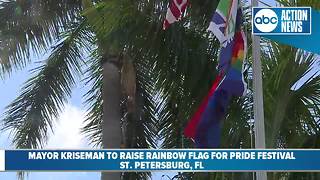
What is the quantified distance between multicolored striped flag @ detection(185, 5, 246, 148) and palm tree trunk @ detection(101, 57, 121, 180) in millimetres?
2531

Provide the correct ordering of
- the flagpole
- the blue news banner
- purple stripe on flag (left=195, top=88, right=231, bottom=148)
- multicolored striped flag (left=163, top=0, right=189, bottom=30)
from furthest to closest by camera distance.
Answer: multicolored striped flag (left=163, top=0, right=189, bottom=30) < purple stripe on flag (left=195, top=88, right=231, bottom=148) < the flagpole < the blue news banner

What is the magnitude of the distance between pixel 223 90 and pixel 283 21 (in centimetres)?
155

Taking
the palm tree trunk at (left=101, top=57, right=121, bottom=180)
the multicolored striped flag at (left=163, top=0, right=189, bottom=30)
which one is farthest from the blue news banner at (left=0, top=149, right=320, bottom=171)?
the palm tree trunk at (left=101, top=57, right=121, bottom=180)

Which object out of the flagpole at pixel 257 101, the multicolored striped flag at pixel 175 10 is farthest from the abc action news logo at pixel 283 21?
the multicolored striped flag at pixel 175 10

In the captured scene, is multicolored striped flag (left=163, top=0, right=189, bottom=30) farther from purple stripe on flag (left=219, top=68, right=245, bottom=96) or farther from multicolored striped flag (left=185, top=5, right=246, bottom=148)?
purple stripe on flag (left=219, top=68, right=245, bottom=96)

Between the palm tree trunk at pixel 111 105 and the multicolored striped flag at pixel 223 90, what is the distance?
253 centimetres

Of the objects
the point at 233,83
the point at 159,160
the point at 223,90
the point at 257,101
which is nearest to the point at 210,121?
the point at 223,90

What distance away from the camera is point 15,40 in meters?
14.1

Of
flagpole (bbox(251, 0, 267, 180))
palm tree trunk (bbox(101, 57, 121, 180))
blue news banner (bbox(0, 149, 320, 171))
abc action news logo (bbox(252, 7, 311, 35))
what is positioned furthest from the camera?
palm tree trunk (bbox(101, 57, 121, 180))

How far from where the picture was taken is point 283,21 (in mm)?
10062

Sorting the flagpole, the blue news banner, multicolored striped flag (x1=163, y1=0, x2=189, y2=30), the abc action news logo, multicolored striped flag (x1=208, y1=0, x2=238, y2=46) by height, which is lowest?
the blue news banner

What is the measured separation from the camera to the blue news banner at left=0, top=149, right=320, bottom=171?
8.83 meters

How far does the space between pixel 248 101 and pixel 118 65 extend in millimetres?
2575

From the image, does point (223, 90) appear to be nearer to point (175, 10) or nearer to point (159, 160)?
point (175, 10)
